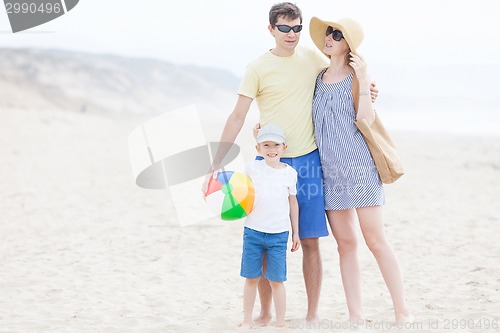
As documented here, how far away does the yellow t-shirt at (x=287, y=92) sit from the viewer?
4023mm

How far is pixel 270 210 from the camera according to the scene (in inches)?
158

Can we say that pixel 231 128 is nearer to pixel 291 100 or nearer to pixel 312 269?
pixel 291 100

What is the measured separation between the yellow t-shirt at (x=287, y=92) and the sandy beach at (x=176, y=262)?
4.11ft

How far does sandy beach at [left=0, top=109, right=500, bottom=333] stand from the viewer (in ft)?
15.4

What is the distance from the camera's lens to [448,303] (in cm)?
504

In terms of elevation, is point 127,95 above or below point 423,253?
below

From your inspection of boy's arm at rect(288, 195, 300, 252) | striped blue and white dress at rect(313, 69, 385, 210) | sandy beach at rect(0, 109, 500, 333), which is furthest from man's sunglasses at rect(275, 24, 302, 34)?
sandy beach at rect(0, 109, 500, 333)

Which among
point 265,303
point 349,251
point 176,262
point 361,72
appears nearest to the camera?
point 361,72

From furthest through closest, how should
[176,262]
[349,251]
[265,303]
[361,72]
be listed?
[176,262] < [265,303] < [349,251] < [361,72]

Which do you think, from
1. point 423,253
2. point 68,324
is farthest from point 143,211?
point 68,324

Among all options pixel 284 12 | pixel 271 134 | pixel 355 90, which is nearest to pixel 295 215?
pixel 271 134

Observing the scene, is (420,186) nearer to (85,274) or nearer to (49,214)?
(49,214)

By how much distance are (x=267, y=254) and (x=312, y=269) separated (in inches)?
15.2

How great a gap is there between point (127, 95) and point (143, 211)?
278 feet
